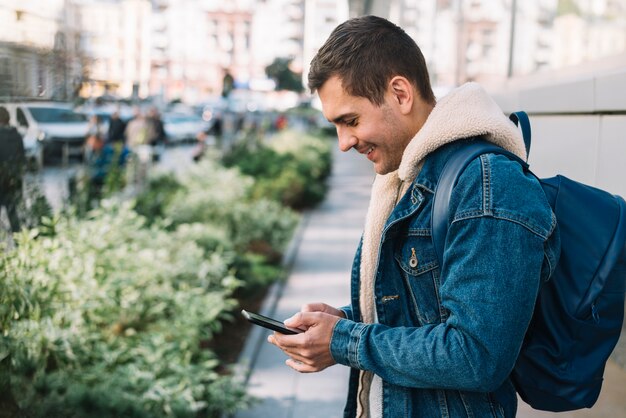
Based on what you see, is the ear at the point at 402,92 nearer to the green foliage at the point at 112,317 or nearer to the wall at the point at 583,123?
the wall at the point at 583,123

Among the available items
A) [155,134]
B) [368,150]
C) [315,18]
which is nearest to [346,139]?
[368,150]

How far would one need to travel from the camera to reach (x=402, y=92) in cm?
174

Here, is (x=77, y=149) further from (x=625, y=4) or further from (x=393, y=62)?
(x=393, y=62)

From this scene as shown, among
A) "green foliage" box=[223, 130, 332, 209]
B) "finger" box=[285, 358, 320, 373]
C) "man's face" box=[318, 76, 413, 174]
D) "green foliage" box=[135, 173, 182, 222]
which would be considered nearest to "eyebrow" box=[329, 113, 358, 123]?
"man's face" box=[318, 76, 413, 174]

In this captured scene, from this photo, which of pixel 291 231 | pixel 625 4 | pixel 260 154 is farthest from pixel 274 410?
pixel 260 154

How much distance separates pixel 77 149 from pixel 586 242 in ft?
20.8

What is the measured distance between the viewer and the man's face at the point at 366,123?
1.75 m

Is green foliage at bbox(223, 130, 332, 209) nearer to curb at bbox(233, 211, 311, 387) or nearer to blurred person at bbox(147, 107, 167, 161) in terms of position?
curb at bbox(233, 211, 311, 387)

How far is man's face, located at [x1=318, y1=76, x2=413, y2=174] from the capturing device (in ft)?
5.74

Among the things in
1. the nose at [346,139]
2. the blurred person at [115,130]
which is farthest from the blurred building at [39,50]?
the blurred person at [115,130]

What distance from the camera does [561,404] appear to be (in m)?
1.70

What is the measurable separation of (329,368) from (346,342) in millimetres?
4322

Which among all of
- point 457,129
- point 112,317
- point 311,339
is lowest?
point 112,317

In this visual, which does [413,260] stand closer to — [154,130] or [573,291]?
[573,291]
